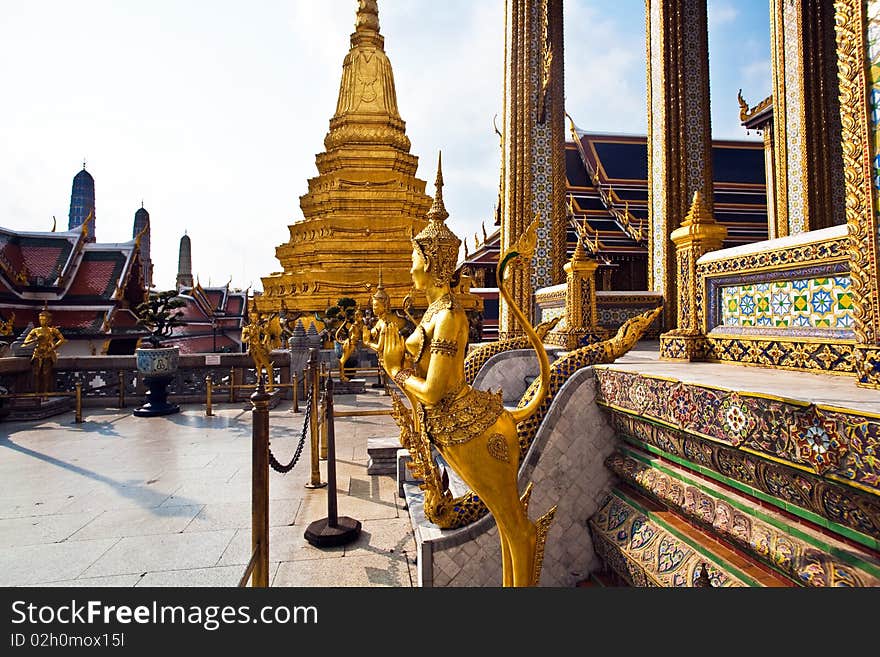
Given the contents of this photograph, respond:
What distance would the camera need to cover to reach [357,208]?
21547mm

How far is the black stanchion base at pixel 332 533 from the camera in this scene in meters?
3.63

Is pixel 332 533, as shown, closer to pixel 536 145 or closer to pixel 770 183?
pixel 536 145

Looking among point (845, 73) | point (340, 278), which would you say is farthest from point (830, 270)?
point (340, 278)

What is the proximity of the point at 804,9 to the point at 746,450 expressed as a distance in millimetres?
8402

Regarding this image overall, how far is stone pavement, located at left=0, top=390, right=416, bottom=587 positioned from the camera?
3.22 meters

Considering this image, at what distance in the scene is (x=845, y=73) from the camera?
224 cm

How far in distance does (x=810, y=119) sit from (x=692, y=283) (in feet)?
17.2

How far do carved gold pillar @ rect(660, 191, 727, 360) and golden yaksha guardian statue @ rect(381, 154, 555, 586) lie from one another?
2.20m

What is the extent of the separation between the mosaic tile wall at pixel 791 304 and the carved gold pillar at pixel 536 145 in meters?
4.58

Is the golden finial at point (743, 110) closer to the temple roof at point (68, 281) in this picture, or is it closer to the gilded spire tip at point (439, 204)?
the gilded spire tip at point (439, 204)

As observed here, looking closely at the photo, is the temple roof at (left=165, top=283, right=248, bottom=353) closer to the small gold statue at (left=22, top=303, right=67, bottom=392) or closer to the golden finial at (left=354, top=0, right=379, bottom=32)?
the small gold statue at (left=22, top=303, right=67, bottom=392)

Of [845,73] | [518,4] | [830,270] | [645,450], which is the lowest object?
[645,450]

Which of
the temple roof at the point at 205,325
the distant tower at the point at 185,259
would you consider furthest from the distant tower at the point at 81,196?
the temple roof at the point at 205,325
